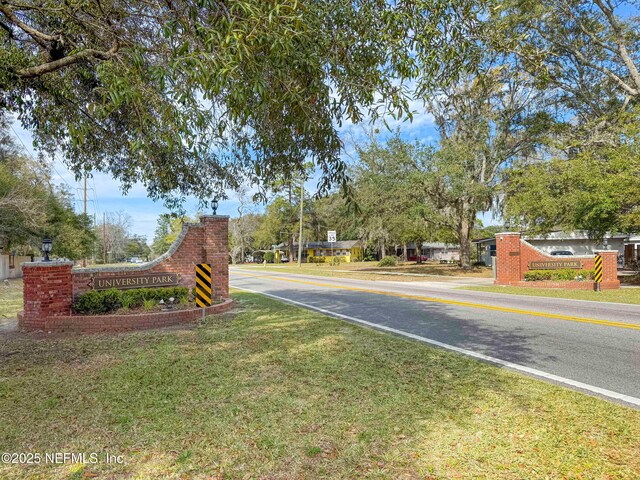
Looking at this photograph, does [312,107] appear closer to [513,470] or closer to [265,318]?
[513,470]

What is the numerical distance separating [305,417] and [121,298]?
23.6 feet

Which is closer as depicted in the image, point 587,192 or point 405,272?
point 587,192

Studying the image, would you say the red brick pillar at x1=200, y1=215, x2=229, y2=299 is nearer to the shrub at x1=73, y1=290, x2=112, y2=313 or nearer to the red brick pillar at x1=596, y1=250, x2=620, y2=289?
the shrub at x1=73, y1=290, x2=112, y2=313

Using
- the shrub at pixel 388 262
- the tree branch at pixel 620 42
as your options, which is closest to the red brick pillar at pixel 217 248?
Result: the tree branch at pixel 620 42

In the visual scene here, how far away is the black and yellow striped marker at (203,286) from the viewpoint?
9.16m

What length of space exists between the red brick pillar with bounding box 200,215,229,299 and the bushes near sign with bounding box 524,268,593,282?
14.0 metres

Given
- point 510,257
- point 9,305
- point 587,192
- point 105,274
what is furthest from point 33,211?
point 587,192

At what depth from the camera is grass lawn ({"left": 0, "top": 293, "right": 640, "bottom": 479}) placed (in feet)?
10.2

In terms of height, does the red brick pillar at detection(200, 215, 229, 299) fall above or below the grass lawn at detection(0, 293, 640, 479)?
above

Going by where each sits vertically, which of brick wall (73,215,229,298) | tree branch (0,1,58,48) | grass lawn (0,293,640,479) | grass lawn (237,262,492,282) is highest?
tree branch (0,1,58,48)

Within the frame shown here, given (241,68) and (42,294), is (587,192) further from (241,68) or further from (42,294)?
(42,294)

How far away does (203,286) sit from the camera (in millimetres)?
9258

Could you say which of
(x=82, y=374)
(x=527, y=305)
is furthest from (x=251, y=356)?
(x=527, y=305)

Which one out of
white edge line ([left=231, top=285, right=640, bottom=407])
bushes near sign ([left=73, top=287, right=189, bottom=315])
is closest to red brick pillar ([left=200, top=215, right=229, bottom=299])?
bushes near sign ([left=73, top=287, right=189, bottom=315])
